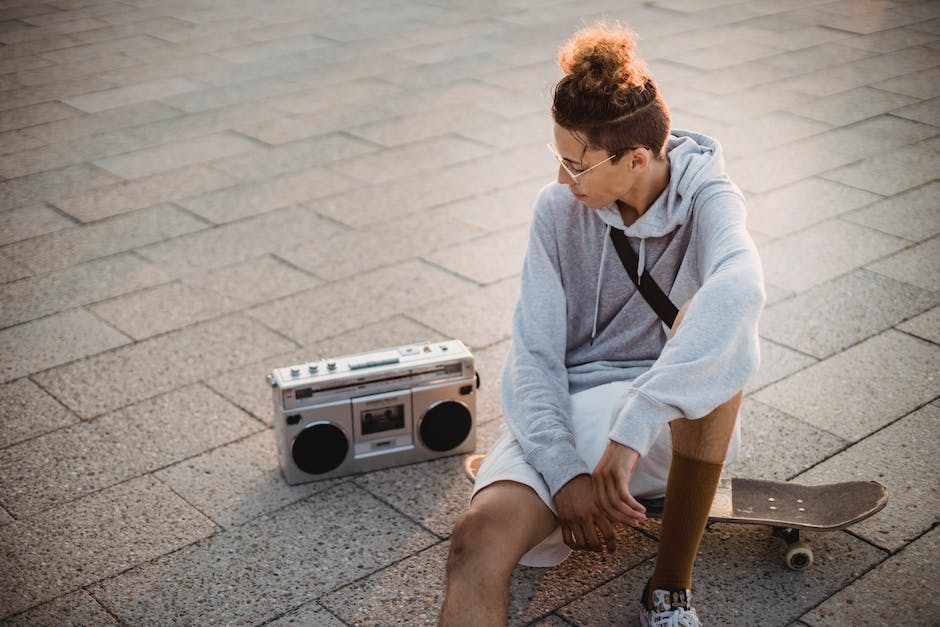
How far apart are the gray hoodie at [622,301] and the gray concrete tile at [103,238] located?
2.78 metres

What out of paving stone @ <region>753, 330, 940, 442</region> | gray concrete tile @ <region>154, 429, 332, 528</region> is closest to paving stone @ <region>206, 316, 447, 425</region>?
gray concrete tile @ <region>154, 429, 332, 528</region>

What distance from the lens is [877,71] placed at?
24.2 ft

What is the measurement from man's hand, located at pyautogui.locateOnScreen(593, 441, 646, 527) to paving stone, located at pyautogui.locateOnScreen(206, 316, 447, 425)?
59.9 inches

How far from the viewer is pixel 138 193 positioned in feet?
18.0

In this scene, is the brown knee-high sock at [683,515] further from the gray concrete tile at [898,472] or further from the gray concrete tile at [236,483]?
the gray concrete tile at [236,483]

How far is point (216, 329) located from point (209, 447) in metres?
0.87

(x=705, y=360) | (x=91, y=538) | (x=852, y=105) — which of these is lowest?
(x=91, y=538)

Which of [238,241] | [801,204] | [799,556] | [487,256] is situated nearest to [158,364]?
[238,241]

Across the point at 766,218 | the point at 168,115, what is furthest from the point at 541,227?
the point at 168,115

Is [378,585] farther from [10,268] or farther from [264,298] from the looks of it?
[10,268]

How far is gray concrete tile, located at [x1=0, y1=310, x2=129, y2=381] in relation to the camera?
390 centimetres

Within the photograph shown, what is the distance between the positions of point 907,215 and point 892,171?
0.63m

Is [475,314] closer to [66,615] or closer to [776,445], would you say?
[776,445]

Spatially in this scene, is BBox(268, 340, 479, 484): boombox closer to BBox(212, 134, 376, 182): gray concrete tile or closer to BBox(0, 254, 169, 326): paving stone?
BBox(0, 254, 169, 326): paving stone
